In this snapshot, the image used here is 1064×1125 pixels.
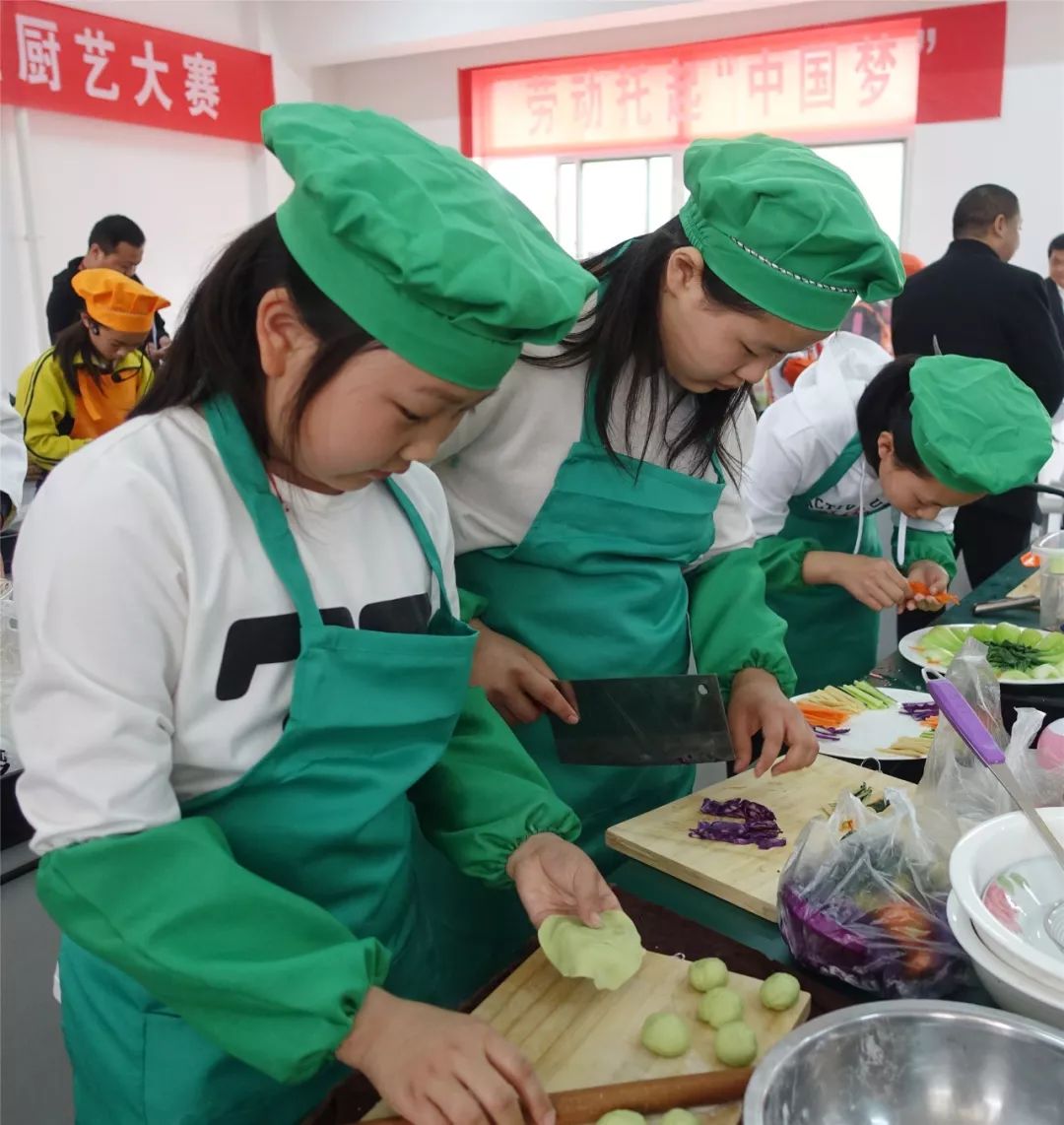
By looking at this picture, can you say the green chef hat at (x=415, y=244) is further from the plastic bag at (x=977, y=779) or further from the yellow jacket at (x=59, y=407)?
→ the yellow jacket at (x=59, y=407)

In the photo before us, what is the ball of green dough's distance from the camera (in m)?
0.83

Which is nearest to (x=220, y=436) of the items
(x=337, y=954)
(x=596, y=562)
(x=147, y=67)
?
(x=337, y=954)

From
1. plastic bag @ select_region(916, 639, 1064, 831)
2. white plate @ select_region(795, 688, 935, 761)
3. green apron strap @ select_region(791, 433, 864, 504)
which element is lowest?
white plate @ select_region(795, 688, 935, 761)

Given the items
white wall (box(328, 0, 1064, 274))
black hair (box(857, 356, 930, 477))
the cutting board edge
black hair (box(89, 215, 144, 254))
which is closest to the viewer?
the cutting board edge

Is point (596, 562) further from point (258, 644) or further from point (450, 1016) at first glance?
point (450, 1016)

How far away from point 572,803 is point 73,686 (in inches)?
29.9

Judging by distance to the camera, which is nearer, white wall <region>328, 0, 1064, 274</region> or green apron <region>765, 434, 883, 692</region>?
green apron <region>765, 434, 883, 692</region>

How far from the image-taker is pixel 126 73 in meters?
5.72

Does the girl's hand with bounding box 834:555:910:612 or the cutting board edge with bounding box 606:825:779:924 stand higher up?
the girl's hand with bounding box 834:555:910:612

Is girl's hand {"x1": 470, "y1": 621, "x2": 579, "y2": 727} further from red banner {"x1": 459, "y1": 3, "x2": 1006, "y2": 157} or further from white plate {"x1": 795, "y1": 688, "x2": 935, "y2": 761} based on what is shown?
red banner {"x1": 459, "y1": 3, "x2": 1006, "y2": 157}

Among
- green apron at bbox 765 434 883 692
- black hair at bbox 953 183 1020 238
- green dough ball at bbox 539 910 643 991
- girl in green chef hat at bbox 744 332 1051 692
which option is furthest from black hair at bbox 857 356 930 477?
black hair at bbox 953 183 1020 238

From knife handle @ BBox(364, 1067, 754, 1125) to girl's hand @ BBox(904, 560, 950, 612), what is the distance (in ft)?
4.89

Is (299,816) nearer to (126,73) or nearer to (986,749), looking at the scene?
(986,749)

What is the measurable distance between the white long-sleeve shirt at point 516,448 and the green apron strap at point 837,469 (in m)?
0.89
